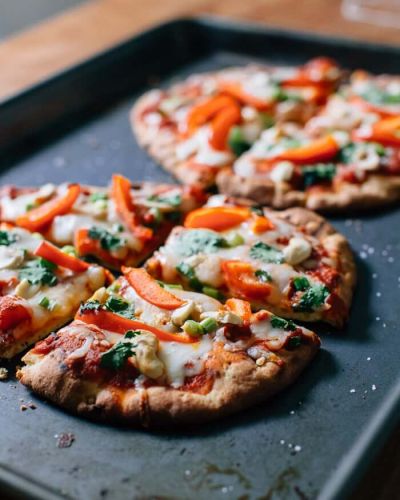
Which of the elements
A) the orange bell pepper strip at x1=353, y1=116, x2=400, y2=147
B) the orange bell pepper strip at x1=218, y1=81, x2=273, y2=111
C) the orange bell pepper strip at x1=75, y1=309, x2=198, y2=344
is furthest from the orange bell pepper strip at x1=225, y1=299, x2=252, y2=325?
the orange bell pepper strip at x1=218, y1=81, x2=273, y2=111

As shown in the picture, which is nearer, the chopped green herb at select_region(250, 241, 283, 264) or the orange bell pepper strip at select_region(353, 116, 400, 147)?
the chopped green herb at select_region(250, 241, 283, 264)

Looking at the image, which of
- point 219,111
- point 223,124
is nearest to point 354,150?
point 223,124

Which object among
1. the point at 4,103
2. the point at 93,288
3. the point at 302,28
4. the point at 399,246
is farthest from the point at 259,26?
the point at 93,288

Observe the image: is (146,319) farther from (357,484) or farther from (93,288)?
(357,484)

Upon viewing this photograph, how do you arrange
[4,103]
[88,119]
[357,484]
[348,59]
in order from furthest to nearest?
[348,59] < [88,119] < [4,103] < [357,484]

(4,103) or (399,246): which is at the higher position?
(4,103)

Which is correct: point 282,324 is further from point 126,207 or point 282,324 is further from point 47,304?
point 126,207

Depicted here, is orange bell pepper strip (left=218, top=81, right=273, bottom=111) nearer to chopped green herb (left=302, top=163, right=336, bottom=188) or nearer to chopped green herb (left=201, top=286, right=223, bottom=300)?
chopped green herb (left=302, top=163, right=336, bottom=188)
